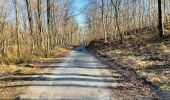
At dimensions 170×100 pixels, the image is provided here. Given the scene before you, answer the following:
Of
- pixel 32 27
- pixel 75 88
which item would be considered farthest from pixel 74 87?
pixel 32 27

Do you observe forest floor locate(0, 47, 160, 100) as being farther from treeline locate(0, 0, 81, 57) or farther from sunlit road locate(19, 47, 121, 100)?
treeline locate(0, 0, 81, 57)

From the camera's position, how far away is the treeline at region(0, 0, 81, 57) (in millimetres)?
33344

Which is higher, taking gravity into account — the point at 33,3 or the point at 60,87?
the point at 33,3

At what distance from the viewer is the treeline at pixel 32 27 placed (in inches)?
1313

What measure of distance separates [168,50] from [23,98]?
1615cm

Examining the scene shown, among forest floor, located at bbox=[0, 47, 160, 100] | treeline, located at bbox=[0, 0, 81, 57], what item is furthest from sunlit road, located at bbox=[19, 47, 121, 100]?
treeline, located at bbox=[0, 0, 81, 57]

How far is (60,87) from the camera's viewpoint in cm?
1285

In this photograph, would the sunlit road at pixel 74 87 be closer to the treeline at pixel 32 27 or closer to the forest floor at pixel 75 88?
the forest floor at pixel 75 88

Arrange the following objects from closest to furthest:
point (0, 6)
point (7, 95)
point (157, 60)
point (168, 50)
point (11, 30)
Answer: point (7, 95) → point (157, 60) → point (168, 50) → point (0, 6) → point (11, 30)

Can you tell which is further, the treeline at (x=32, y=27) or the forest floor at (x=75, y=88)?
the treeline at (x=32, y=27)

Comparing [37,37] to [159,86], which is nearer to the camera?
[159,86]

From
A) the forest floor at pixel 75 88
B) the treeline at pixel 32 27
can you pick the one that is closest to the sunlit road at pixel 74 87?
the forest floor at pixel 75 88

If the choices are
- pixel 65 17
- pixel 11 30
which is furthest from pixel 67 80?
pixel 65 17

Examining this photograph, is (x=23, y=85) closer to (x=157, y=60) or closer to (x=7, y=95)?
(x=7, y=95)
